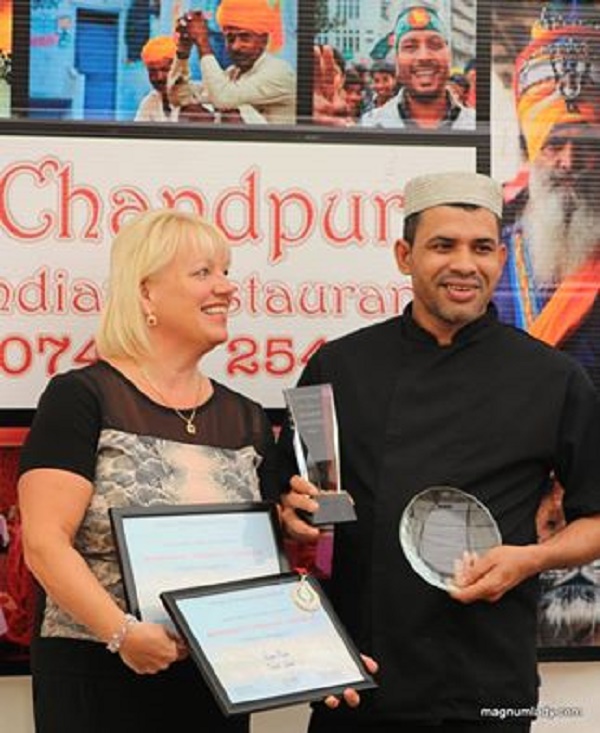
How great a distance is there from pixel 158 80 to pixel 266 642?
1.25 meters

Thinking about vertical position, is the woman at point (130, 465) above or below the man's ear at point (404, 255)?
below

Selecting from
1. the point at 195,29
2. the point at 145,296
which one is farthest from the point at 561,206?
the point at 145,296

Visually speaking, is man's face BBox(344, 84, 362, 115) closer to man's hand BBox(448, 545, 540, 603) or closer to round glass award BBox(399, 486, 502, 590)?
round glass award BBox(399, 486, 502, 590)

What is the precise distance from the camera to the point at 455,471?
205 cm

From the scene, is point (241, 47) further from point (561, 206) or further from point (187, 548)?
point (187, 548)

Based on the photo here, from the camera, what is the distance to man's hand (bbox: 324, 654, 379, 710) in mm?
1883

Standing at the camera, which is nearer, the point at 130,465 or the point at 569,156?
the point at 130,465

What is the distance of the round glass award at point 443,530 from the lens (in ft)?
6.56

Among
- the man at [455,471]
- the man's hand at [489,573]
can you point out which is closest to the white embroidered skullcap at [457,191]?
the man at [455,471]

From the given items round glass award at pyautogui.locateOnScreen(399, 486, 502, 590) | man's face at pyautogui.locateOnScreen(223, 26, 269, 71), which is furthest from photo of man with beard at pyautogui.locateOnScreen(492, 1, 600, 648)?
round glass award at pyautogui.locateOnScreen(399, 486, 502, 590)

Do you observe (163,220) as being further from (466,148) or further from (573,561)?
(573,561)

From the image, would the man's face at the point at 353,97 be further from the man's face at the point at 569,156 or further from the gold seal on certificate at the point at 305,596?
the gold seal on certificate at the point at 305,596

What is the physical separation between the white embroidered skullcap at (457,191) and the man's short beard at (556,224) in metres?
0.42

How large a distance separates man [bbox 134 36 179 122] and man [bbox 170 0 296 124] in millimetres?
25
